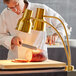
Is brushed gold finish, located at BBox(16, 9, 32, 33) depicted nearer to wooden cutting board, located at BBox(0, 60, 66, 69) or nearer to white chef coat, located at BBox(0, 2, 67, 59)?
wooden cutting board, located at BBox(0, 60, 66, 69)

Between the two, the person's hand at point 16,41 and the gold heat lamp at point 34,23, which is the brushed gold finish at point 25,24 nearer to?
the gold heat lamp at point 34,23

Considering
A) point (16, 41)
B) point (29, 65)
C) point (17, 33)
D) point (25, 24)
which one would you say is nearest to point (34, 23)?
point (25, 24)

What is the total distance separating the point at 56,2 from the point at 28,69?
430 cm

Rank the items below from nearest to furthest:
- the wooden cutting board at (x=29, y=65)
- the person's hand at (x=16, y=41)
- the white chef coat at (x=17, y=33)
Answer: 1. the wooden cutting board at (x=29, y=65)
2. the person's hand at (x=16, y=41)
3. the white chef coat at (x=17, y=33)

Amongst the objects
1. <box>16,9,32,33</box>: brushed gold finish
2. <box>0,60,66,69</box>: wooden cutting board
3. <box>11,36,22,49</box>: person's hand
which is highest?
<box>16,9,32,33</box>: brushed gold finish

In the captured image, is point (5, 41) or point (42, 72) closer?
point (42, 72)

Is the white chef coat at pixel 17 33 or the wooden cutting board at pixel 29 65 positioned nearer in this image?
the wooden cutting board at pixel 29 65

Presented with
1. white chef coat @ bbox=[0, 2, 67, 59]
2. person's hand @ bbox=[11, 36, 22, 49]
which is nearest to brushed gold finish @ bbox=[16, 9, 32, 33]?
person's hand @ bbox=[11, 36, 22, 49]

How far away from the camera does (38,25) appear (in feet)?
6.77

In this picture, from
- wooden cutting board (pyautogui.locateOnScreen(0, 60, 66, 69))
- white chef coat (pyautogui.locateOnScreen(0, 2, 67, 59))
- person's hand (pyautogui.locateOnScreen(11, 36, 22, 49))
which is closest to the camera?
wooden cutting board (pyautogui.locateOnScreen(0, 60, 66, 69))

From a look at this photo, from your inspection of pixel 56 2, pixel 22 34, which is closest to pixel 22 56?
pixel 22 34

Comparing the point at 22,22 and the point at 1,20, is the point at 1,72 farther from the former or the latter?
the point at 1,20

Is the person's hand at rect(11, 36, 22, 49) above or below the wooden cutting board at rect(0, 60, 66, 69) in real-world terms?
above

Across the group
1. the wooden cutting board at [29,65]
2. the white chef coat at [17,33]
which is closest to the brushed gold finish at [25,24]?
the wooden cutting board at [29,65]
